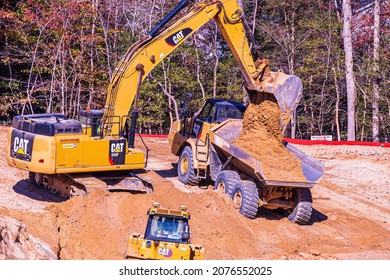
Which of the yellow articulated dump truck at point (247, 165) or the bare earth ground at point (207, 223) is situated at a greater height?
the yellow articulated dump truck at point (247, 165)

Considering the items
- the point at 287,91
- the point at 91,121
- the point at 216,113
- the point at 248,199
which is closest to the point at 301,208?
the point at 248,199

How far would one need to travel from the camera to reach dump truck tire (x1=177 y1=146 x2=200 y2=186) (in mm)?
21984

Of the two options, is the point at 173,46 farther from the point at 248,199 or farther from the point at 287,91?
the point at 248,199

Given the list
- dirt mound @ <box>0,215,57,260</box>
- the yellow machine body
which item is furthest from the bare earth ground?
dirt mound @ <box>0,215,57,260</box>

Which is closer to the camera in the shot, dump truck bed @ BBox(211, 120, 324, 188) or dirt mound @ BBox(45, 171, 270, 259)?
dirt mound @ BBox(45, 171, 270, 259)

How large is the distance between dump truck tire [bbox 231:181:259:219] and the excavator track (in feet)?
8.46

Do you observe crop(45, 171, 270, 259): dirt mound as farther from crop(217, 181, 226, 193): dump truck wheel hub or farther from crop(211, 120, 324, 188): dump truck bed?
crop(211, 120, 324, 188): dump truck bed

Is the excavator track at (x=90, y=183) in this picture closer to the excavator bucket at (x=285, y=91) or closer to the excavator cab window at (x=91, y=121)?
the excavator cab window at (x=91, y=121)

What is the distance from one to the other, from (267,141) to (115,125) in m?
4.24

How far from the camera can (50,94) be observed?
32.1 metres

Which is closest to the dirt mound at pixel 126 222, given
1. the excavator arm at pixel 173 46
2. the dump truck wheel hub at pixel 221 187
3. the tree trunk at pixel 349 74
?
the dump truck wheel hub at pixel 221 187

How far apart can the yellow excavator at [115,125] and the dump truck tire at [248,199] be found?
7.44ft

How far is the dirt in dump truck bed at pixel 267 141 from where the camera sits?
19141mm

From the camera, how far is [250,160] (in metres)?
18.8
